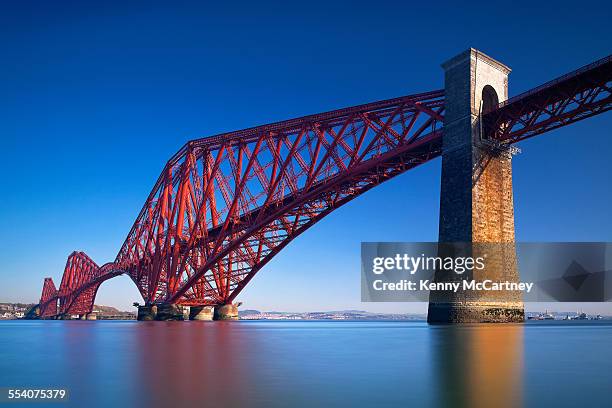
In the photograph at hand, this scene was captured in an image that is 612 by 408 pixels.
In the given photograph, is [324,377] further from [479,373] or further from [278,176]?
[278,176]

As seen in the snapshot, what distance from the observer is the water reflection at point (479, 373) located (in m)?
8.35

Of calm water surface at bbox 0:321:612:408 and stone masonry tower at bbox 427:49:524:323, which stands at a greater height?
stone masonry tower at bbox 427:49:524:323

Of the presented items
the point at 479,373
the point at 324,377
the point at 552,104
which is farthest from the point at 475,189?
the point at 324,377

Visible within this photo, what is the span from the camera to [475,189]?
31.1 m

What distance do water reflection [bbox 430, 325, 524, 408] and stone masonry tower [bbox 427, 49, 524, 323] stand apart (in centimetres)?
1166

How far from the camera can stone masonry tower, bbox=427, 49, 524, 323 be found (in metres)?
30.5

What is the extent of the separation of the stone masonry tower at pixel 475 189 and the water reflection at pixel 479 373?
38.3 ft

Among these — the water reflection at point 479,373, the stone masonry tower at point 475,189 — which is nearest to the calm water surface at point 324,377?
the water reflection at point 479,373

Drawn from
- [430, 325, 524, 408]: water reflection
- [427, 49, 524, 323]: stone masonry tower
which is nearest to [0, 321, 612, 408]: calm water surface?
[430, 325, 524, 408]: water reflection

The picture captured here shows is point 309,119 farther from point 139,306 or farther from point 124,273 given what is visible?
point 124,273

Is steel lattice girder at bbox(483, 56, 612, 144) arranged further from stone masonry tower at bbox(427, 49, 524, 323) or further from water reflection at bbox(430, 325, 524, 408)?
water reflection at bbox(430, 325, 524, 408)

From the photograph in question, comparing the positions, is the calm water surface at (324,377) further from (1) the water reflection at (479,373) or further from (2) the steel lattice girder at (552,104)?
(2) the steel lattice girder at (552,104)

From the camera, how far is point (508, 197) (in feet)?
109

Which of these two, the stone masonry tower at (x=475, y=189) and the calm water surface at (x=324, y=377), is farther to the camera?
the stone masonry tower at (x=475, y=189)
